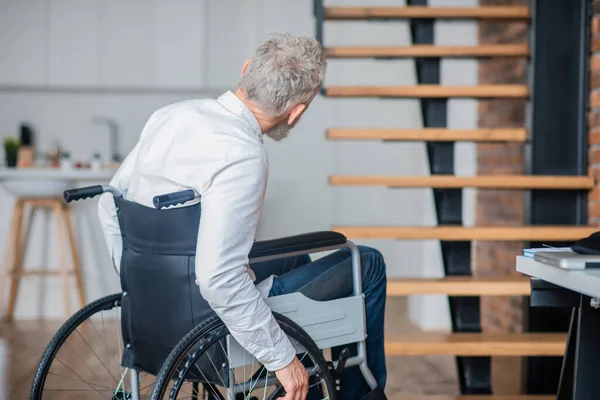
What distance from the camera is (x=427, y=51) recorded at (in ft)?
10.3

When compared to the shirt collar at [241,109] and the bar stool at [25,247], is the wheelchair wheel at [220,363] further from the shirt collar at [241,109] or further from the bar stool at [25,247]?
the bar stool at [25,247]

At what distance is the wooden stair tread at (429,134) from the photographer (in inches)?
116

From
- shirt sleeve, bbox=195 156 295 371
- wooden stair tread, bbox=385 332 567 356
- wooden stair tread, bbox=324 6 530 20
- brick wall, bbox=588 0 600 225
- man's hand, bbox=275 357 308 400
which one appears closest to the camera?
shirt sleeve, bbox=195 156 295 371

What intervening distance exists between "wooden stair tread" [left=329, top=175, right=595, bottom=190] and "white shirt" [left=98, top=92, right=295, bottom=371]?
3.57 ft

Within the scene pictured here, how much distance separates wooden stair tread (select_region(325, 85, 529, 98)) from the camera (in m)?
3.02

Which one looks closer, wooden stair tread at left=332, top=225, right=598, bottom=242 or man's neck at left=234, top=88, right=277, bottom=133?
man's neck at left=234, top=88, right=277, bottom=133

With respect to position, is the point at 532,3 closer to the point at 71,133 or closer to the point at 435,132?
the point at 435,132

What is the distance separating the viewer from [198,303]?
1.77 meters

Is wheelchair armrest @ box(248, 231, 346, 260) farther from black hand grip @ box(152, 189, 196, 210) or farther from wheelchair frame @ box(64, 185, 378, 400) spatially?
black hand grip @ box(152, 189, 196, 210)

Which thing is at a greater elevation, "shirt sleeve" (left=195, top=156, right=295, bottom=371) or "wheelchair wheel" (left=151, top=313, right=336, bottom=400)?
"shirt sleeve" (left=195, top=156, right=295, bottom=371)

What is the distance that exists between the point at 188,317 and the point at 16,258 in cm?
347

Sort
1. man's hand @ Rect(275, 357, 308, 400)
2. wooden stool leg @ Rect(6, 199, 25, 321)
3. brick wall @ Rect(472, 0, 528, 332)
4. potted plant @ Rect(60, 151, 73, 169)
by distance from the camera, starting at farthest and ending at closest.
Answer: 1. potted plant @ Rect(60, 151, 73, 169)
2. wooden stool leg @ Rect(6, 199, 25, 321)
3. brick wall @ Rect(472, 0, 528, 332)
4. man's hand @ Rect(275, 357, 308, 400)

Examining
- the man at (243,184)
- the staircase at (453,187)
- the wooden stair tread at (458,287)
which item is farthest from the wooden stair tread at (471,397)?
the man at (243,184)

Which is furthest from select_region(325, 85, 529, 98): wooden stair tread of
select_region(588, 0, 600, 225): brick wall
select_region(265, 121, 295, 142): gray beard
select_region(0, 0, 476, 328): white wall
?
select_region(0, 0, 476, 328): white wall
